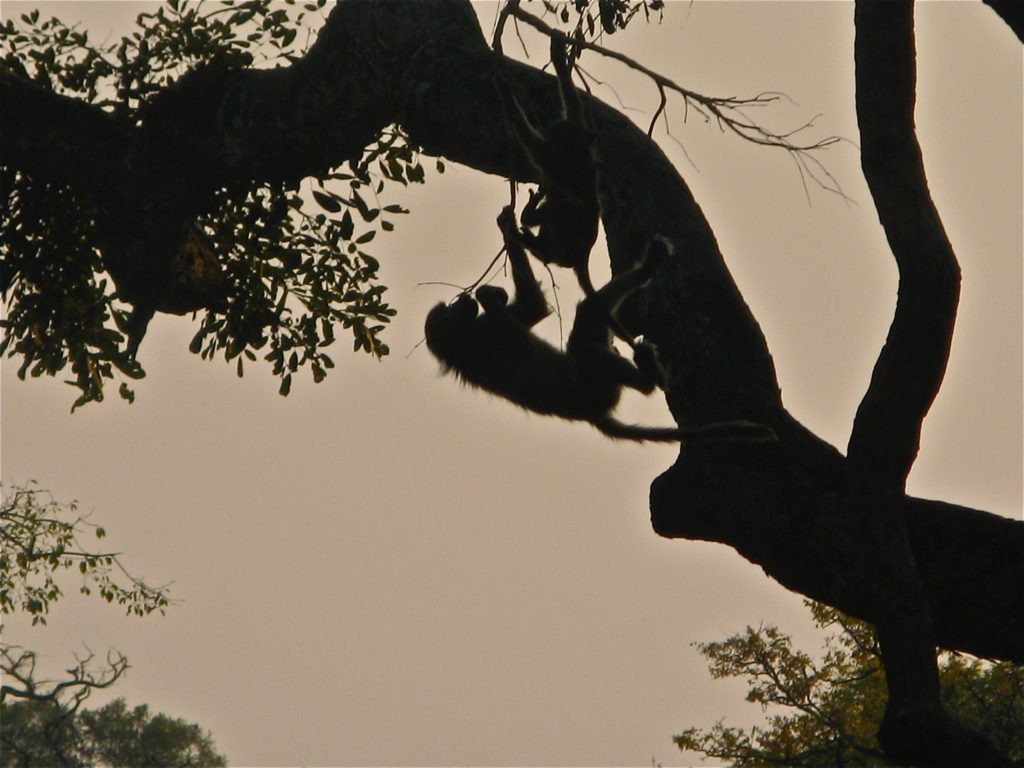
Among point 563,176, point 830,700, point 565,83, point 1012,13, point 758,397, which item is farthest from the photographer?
point 830,700

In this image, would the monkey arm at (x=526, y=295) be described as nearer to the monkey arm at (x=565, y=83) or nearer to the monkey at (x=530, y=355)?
the monkey at (x=530, y=355)

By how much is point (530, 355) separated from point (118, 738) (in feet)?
107

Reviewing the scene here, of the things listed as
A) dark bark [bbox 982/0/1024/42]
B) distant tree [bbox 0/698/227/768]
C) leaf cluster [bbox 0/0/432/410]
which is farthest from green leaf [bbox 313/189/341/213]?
distant tree [bbox 0/698/227/768]

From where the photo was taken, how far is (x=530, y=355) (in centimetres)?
667

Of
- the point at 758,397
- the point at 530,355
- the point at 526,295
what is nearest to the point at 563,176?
the point at 758,397

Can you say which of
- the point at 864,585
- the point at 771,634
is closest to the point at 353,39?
the point at 864,585

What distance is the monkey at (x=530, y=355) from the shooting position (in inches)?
231

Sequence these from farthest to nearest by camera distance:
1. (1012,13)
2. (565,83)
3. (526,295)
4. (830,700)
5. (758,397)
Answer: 1. (830,700)
2. (526,295)
3. (565,83)
4. (758,397)
5. (1012,13)

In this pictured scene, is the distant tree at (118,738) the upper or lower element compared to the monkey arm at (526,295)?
upper

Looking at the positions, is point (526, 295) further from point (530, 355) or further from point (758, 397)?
point (758, 397)

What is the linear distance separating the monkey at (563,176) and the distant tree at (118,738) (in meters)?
31.2

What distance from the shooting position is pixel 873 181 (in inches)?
148

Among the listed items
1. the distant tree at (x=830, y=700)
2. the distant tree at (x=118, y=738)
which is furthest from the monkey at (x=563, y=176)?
the distant tree at (x=118, y=738)

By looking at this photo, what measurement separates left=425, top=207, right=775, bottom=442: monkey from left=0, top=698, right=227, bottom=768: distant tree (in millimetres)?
29583
